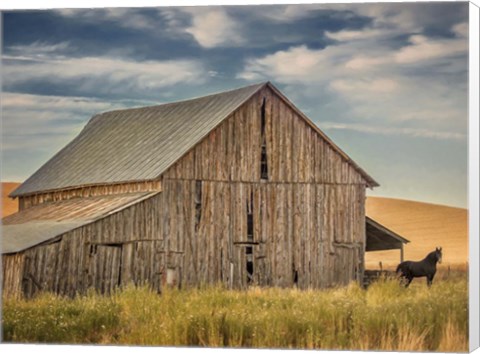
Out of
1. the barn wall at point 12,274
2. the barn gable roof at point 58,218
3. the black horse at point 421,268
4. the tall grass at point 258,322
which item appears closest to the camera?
the tall grass at point 258,322

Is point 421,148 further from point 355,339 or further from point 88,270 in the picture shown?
point 88,270

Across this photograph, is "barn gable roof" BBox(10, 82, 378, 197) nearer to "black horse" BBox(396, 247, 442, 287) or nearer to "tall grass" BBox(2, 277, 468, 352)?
"black horse" BBox(396, 247, 442, 287)

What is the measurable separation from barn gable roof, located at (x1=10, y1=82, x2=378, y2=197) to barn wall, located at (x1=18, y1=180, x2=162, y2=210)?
0.19 m

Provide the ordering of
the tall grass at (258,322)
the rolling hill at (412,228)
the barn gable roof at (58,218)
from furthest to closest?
the rolling hill at (412,228)
the barn gable roof at (58,218)
the tall grass at (258,322)

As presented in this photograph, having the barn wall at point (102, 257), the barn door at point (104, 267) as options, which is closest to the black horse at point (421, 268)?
the barn wall at point (102, 257)

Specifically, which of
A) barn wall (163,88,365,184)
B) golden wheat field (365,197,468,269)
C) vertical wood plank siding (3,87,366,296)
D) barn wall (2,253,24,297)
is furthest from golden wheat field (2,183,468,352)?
golden wheat field (365,197,468,269)

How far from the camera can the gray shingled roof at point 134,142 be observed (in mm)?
35281

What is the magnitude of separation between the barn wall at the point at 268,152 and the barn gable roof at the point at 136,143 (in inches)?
11.2

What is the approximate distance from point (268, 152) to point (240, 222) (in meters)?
2.15

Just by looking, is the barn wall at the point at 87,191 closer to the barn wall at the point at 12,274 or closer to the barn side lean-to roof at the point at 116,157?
the barn side lean-to roof at the point at 116,157

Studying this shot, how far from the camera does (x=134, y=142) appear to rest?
126 feet

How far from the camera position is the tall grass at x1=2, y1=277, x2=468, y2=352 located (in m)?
25.2

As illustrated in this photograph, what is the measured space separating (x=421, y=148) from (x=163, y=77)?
286 inches

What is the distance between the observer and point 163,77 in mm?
32500
